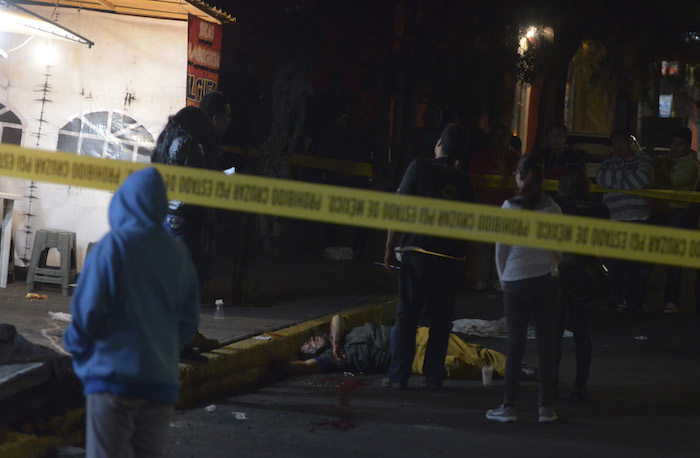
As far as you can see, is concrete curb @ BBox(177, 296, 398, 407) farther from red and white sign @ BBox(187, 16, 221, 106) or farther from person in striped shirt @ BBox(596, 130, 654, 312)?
person in striped shirt @ BBox(596, 130, 654, 312)

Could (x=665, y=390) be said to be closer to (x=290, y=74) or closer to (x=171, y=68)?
(x=171, y=68)

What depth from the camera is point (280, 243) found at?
17203 mm

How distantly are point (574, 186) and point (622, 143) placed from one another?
14.3 ft

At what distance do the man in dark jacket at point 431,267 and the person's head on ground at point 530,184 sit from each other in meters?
0.99

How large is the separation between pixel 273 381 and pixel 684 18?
12591 millimetres

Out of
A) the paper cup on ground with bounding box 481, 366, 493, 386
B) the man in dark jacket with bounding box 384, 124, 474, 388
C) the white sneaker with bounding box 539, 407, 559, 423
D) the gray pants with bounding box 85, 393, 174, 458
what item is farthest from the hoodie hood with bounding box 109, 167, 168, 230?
the paper cup on ground with bounding box 481, 366, 493, 386

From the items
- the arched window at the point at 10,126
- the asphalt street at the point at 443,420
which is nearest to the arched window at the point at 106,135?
the arched window at the point at 10,126

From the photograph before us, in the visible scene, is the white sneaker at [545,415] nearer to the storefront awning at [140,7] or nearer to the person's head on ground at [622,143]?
the storefront awning at [140,7]

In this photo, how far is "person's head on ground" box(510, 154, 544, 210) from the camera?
750cm

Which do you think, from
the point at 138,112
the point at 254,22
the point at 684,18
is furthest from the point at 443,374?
the point at 254,22

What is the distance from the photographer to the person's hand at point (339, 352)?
30.8 feet

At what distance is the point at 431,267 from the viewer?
8.55m

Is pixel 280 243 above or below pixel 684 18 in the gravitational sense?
below

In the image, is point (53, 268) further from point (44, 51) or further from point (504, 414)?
point (504, 414)
